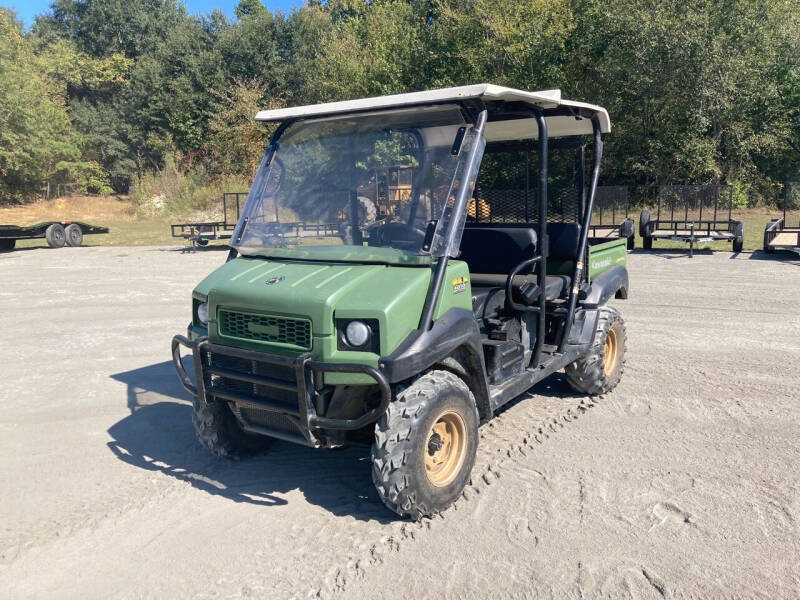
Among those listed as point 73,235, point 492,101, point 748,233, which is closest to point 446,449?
point 492,101

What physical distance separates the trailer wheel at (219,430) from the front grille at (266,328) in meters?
0.66

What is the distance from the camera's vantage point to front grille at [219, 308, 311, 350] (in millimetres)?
3600

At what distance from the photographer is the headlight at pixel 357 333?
3.47 meters

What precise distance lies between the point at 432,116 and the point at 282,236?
123 centimetres

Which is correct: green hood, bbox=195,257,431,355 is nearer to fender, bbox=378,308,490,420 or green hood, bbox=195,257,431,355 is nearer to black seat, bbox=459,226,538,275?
fender, bbox=378,308,490,420

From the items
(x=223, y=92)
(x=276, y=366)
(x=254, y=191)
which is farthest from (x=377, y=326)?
(x=223, y=92)

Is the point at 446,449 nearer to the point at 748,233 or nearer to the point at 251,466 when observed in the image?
the point at 251,466

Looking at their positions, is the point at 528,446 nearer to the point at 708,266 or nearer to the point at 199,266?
the point at 708,266

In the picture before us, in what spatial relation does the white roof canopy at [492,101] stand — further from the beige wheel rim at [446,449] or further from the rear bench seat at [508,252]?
the beige wheel rim at [446,449]

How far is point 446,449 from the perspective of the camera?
12.9 ft

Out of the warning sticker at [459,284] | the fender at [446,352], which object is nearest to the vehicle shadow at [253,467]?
the fender at [446,352]

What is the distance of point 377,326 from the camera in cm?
346

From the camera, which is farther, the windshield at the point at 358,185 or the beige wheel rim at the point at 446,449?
the windshield at the point at 358,185

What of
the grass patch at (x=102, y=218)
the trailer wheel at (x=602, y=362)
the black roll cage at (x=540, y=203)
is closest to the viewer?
the black roll cage at (x=540, y=203)
